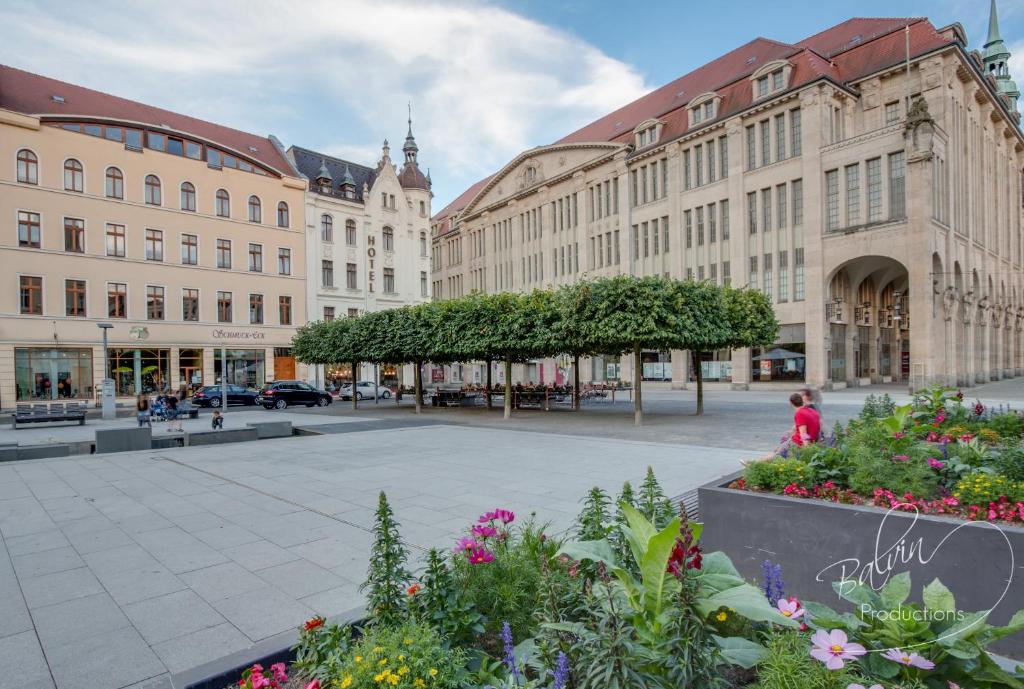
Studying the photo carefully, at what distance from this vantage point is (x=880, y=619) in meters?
2.24

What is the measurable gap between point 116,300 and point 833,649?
1653 inches

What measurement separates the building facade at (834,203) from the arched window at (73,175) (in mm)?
29232

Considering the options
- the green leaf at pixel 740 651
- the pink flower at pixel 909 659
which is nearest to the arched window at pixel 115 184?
the green leaf at pixel 740 651

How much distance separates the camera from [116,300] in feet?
114

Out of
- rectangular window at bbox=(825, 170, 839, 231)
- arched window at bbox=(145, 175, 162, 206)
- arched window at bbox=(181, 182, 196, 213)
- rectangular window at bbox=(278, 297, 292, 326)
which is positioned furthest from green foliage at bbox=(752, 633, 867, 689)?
rectangular window at bbox=(278, 297, 292, 326)

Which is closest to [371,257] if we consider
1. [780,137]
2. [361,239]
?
[361,239]

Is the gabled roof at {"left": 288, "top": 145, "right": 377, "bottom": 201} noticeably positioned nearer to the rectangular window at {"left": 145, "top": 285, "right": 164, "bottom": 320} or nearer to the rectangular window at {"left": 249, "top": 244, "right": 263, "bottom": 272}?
the rectangular window at {"left": 249, "top": 244, "right": 263, "bottom": 272}

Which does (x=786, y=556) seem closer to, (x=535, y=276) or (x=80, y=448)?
(x=80, y=448)

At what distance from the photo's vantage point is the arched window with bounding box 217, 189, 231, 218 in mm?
39344

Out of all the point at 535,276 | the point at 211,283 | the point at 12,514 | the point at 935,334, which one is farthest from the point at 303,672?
the point at 535,276

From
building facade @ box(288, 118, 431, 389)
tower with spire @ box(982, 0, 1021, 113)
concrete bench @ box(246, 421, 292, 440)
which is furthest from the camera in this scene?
tower with spire @ box(982, 0, 1021, 113)

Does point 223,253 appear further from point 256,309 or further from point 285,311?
point 285,311

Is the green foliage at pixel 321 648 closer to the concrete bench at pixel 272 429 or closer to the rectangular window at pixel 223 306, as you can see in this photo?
the concrete bench at pixel 272 429

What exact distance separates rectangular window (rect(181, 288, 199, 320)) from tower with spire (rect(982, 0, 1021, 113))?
268ft
